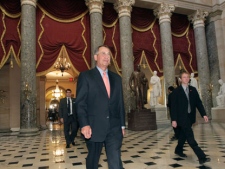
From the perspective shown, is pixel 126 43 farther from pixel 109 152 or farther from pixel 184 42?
pixel 109 152

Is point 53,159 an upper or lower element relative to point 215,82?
lower

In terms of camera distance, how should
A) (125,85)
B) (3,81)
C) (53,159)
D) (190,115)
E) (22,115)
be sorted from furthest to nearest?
(3,81) → (125,85) → (22,115) → (53,159) → (190,115)

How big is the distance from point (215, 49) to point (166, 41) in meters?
3.48

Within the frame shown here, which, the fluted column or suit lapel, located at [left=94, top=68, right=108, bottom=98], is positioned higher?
the fluted column

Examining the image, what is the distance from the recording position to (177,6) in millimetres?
12516

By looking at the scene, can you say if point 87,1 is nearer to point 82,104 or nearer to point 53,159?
point 53,159

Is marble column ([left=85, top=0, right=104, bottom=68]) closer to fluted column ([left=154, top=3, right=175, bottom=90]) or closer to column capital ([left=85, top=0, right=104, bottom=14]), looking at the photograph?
column capital ([left=85, top=0, right=104, bottom=14])

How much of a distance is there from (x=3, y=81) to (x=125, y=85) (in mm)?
6437

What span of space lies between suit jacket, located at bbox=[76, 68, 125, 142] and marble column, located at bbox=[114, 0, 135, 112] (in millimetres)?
8415

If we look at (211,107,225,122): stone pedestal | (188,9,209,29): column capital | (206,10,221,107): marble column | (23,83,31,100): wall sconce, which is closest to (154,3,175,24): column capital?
(188,9,209,29): column capital

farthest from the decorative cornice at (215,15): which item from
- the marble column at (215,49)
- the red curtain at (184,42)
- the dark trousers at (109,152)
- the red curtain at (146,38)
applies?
the dark trousers at (109,152)

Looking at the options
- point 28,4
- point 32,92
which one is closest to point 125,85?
point 32,92

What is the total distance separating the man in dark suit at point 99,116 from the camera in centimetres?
201

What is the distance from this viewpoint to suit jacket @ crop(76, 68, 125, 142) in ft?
6.60
